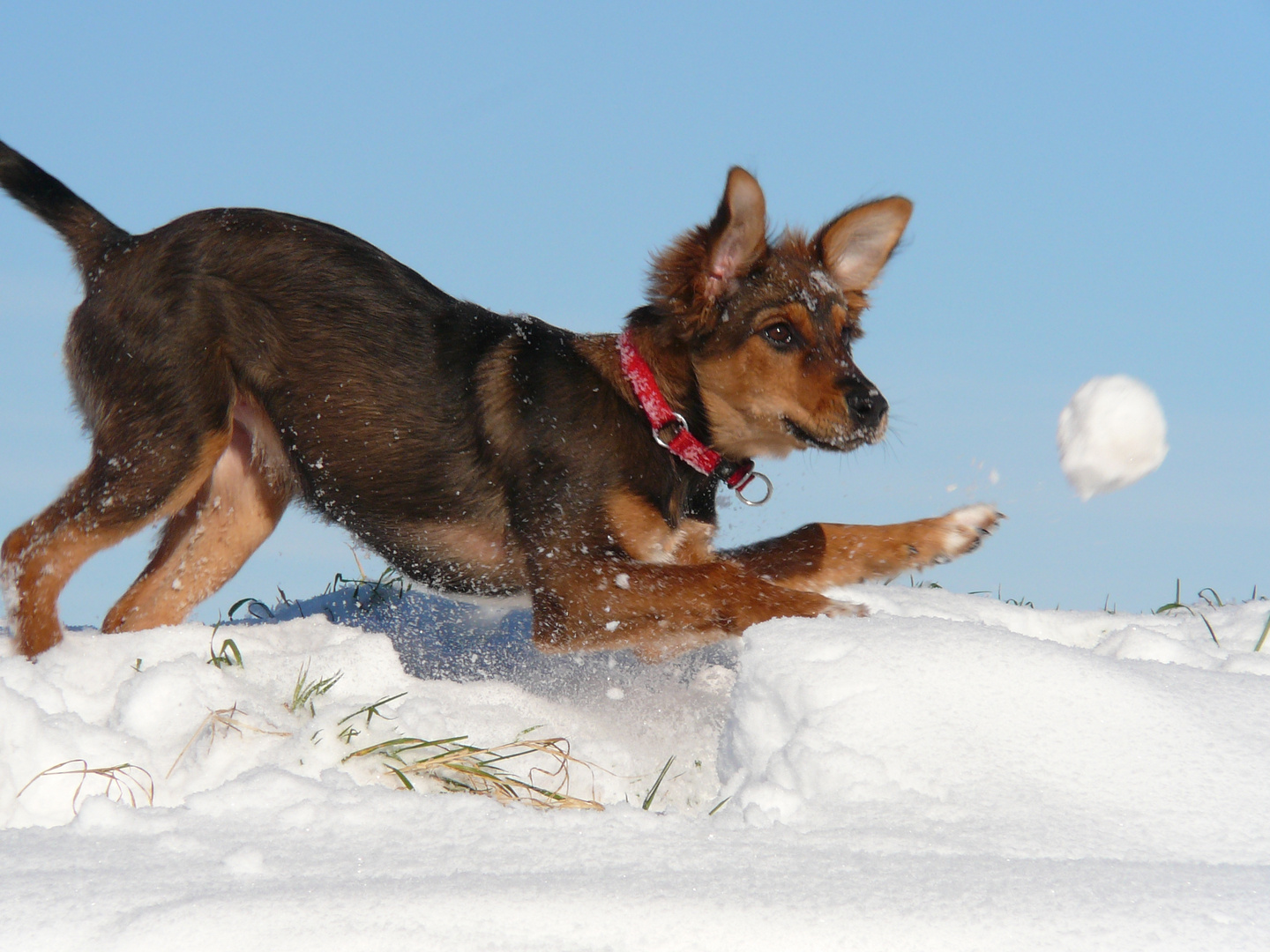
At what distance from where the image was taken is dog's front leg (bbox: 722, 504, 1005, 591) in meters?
4.75

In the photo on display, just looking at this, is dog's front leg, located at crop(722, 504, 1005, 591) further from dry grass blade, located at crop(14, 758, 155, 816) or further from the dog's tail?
the dog's tail

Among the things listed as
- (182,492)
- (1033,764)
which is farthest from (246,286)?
(1033,764)

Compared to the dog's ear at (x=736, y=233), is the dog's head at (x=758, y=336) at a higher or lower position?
lower

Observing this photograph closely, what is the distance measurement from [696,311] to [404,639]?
2.30 metres

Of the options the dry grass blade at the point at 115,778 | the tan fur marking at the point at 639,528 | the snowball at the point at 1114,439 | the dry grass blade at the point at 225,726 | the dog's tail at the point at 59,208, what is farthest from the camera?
the dog's tail at the point at 59,208

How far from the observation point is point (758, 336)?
4453 mm

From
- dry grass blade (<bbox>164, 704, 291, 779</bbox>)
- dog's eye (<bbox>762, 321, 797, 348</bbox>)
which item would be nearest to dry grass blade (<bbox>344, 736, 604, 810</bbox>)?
dry grass blade (<bbox>164, 704, 291, 779</bbox>)

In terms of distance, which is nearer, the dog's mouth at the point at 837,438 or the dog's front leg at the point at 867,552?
the dog's mouth at the point at 837,438

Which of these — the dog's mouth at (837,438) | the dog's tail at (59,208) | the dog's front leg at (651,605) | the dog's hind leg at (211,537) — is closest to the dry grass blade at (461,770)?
the dog's front leg at (651,605)

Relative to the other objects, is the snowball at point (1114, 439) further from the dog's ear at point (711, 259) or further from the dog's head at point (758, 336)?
the dog's ear at point (711, 259)

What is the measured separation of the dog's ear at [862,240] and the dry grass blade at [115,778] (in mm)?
3468

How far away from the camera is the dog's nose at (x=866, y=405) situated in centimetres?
430

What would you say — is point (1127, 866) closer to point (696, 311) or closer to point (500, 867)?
point (500, 867)

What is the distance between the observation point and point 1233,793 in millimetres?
2729
